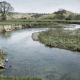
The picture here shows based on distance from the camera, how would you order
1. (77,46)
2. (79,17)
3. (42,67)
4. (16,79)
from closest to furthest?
(16,79), (42,67), (77,46), (79,17)

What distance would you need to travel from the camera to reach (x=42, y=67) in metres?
12.4

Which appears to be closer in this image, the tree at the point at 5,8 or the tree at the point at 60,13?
the tree at the point at 5,8

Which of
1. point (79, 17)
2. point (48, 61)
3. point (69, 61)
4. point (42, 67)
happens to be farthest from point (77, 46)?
point (79, 17)

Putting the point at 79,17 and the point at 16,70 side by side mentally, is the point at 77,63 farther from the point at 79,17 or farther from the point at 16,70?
the point at 79,17

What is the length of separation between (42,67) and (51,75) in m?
1.79

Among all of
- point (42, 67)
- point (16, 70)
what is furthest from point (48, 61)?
point (16, 70)

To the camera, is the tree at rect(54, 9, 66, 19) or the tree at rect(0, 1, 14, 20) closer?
the tree at rect(0, 1, 14, 20)

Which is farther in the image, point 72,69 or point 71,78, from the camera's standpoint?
point 72,69

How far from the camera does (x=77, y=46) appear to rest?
1909 centimetres

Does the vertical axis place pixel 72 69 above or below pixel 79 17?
below

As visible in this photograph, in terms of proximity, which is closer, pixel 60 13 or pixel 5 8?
pixel 5 8

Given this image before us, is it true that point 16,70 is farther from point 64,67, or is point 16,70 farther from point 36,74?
point 64,67

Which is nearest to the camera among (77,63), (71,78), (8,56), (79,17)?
(71,78)

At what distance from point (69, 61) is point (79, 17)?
87016mm
